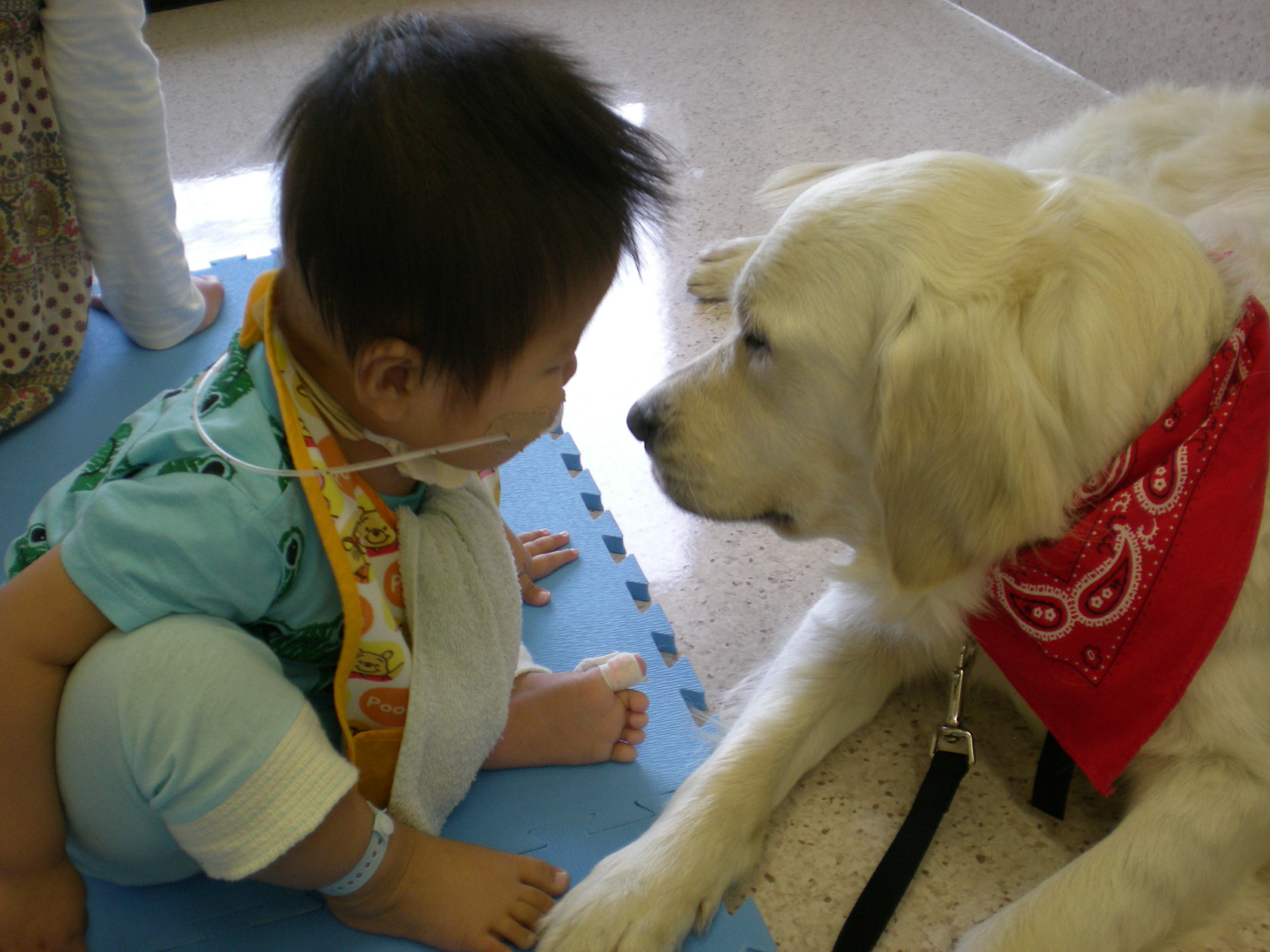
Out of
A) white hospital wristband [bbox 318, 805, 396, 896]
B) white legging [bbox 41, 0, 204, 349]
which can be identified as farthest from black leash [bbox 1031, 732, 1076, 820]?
white legging [bbox 41, 0, 204, 349]

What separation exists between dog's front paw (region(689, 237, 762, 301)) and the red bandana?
101cm

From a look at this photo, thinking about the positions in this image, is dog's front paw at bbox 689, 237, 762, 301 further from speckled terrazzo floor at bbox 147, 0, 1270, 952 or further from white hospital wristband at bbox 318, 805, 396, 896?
white hospital wristband at bbox 318, 805, 396, 896

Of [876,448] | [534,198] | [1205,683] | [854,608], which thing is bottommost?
[854,608]

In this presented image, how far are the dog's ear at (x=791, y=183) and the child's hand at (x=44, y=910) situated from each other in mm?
941

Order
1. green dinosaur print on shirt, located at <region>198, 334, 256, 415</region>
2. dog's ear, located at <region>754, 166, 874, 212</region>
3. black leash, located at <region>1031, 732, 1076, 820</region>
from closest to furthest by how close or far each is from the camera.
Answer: green dinosaur print on shirt, located at <region>198, 334, 256, 415</region>
black leash, located at <region>1031, 732, 1076, 820</region>
dog's ear, located at <region>754, 166, 874, 212</region>

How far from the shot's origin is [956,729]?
98 cm

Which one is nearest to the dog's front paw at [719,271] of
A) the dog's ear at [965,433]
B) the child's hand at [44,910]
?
the dog's ear at [965,433]

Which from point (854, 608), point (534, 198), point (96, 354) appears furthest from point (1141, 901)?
point (96, 354)

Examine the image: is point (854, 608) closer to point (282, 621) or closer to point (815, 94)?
point (282, 621)

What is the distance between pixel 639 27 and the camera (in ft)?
9.82

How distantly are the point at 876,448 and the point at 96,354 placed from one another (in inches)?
51.0

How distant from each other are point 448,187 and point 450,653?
1.42 ft

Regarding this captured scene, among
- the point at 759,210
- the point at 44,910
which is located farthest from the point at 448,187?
the point at 759,210

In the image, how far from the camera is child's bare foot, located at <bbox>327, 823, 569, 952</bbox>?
2.70 feet
